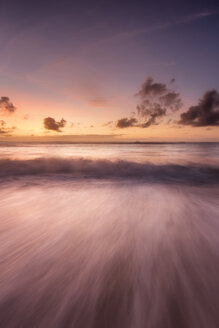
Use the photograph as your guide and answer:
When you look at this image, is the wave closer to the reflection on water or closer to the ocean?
the reflection on water

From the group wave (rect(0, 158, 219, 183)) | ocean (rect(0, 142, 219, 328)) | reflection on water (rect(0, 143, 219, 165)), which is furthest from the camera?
reflection on water (rect(0, 143, 219, 165))

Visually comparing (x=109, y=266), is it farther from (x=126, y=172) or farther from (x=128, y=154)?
(x=128, y=154)

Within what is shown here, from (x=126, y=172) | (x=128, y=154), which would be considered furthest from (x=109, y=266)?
(x=128, y=154)

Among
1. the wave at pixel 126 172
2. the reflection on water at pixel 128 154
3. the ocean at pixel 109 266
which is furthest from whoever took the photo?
the reflection on water at pixel 128 154

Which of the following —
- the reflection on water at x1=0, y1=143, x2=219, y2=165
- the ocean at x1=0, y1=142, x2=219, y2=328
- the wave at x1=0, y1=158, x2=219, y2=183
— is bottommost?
the reflection on water at x1=0, y1=143, x2=219, y2=165

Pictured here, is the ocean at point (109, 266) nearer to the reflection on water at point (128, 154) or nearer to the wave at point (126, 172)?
the wave at point (126, 172)

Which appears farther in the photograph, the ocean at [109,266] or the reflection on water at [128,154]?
the reflection on water at [128,154]

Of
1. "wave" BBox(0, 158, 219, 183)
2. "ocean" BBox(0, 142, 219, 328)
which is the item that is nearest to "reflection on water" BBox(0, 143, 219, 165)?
"wave" BBox(0, 158, 219, 183)

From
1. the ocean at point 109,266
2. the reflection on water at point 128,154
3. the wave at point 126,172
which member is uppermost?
the ocean at point 109,266

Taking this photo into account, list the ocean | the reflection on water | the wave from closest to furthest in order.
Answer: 1. the ocean
2. the wave
3. the reflection on water

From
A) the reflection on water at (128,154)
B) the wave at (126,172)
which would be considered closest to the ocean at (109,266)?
the wave at (126,172)

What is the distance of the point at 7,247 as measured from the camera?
8.43 ft

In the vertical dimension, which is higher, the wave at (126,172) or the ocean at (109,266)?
the ocean at (109,266)

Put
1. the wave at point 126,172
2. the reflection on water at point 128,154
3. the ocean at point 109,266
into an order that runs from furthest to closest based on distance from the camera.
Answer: the reflection on water at point 128,154 → the wave at point 126,172 → the ocean at point 109,266
